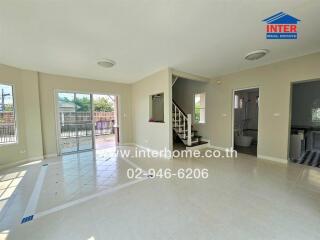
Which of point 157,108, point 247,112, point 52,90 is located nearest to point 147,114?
point 157,108

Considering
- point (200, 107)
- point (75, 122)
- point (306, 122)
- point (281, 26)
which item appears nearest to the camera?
point (281, 26)

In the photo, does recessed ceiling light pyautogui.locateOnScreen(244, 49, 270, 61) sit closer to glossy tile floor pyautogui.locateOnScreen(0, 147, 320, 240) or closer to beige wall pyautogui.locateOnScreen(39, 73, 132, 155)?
glossy tile floor pyautogui.locateOnScreen(0, 147, 320, 240)

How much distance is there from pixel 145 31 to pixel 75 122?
4.31 m

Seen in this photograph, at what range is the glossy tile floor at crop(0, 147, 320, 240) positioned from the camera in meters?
1.62

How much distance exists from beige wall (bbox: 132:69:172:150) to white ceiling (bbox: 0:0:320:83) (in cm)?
79

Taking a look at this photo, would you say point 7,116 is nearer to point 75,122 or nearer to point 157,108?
point 75,122

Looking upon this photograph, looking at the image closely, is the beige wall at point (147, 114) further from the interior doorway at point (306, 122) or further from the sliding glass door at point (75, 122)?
the interior doorway at point (306, 122)

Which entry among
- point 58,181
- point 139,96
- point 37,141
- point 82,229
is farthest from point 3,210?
point 139,96

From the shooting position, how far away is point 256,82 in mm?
4152

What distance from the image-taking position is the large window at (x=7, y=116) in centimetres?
A: 375

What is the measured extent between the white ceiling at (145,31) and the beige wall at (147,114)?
0.79 meters

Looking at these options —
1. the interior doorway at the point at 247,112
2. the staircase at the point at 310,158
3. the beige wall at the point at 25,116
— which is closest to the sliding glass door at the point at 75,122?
the beige wall at the point at 25,116

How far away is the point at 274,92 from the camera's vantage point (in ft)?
12.5

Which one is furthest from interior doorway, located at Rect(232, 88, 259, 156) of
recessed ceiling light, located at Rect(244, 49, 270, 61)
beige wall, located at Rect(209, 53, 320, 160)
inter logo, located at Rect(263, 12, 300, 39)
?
inter logo, located at Rect(263, 12, 300, 39)
